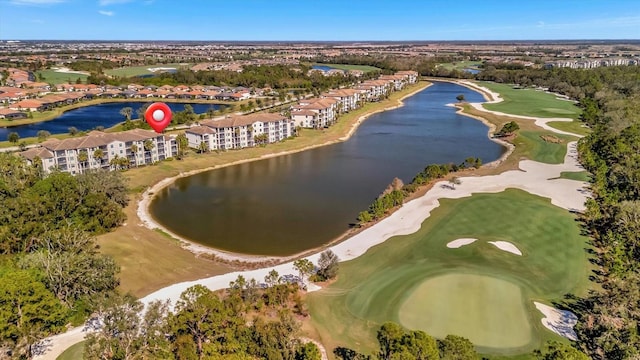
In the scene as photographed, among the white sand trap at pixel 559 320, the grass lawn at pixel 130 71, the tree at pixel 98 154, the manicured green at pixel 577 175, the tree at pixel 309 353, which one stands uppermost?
the grass lawn at pixel 130 71

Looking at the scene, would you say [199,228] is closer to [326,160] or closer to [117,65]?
[326,160]

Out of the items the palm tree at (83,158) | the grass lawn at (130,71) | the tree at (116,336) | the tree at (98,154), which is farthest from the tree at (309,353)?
the grass lawn at (130,71)

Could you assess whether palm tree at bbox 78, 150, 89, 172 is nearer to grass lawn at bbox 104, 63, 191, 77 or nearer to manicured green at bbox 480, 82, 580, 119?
manicured green at bbox 480, 82, 580, 119

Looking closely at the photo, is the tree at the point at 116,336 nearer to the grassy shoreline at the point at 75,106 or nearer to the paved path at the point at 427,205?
the paved path at the point at 427,205

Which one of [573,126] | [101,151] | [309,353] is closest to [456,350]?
[309,353]

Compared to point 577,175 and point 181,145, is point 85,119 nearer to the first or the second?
point 181,145
